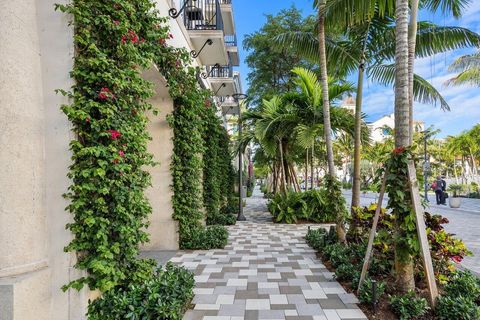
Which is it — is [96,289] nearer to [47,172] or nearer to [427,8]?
[47,172]

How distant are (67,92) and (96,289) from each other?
87.0 inches

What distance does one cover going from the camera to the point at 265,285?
15.6ft

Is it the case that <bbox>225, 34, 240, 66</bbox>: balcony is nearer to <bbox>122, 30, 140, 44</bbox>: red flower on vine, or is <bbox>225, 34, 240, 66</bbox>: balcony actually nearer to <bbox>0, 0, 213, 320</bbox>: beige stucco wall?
<bbox>122, 30, 140, 44</bbox>: red flower on vine

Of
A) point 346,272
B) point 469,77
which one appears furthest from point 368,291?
point 469,77

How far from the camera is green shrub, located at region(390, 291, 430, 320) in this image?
3.37m

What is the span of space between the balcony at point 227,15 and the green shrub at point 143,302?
11.2m

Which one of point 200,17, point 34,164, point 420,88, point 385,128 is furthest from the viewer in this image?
point 385,128

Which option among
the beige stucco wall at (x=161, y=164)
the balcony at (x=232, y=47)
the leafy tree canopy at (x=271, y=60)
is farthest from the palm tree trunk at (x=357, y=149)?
the balcony at (x=232, y=47)

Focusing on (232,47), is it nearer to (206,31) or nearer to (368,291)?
(206,31)

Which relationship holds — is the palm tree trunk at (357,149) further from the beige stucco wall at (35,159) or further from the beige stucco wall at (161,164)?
the beige stucco wall at (35,159)

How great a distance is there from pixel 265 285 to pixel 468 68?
18.0 m

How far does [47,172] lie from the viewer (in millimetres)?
3166

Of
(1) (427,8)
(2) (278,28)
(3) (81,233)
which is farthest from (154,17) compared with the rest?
(2) (278,28)

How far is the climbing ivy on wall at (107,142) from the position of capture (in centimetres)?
316
